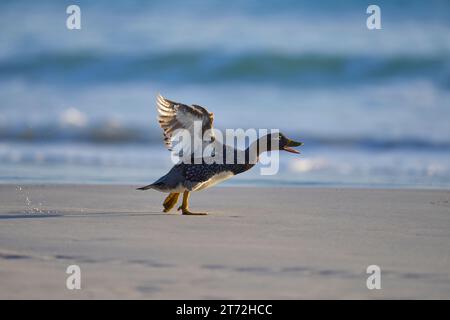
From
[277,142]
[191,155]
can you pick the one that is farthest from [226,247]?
[277,142]

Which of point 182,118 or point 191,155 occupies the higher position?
point 182,118

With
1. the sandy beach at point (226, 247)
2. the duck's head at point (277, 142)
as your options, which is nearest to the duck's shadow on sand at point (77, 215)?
the sandy beach at point (226, 247)

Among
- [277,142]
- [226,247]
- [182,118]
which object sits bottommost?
[226,247]

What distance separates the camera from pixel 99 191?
9.47 meters

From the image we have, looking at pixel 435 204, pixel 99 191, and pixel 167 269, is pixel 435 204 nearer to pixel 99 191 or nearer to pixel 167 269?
pixel 99 191

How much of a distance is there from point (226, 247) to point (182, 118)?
2024 millimetres

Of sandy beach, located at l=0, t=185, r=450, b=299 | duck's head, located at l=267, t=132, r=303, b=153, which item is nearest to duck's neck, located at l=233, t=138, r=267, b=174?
duck's head, located at l=267, t=132, r=303, b=153

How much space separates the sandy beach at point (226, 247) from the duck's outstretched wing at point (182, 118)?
0.76 m

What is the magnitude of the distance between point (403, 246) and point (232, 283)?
1.74m

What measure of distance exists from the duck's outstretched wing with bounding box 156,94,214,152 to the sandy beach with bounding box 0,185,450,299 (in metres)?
0.76

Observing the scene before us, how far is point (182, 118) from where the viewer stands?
7207mm

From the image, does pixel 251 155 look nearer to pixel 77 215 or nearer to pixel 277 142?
pixel 277 142
